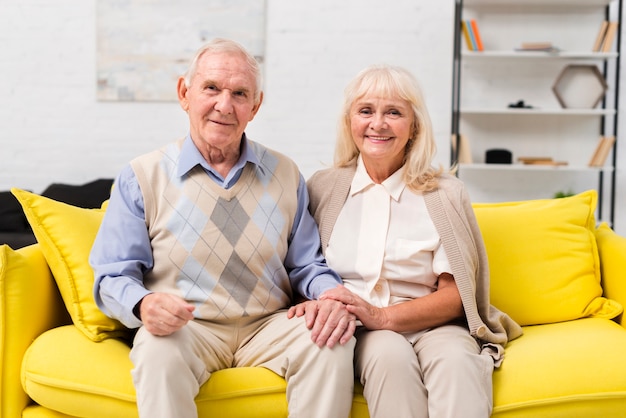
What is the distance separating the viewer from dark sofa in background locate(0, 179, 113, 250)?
344 cm

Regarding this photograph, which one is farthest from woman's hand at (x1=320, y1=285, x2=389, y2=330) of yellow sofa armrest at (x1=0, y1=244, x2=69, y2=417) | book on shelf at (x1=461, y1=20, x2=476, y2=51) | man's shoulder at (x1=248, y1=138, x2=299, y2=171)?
book on shelf at (x1=461, y1=20, x2=476, y2=51)

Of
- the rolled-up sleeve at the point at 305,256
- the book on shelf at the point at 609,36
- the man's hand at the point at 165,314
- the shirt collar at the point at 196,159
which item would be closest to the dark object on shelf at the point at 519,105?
the book on shelf at the point at 609,36

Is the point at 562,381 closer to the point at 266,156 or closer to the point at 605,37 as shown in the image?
the point at 266,156

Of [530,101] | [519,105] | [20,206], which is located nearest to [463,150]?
[519,105]

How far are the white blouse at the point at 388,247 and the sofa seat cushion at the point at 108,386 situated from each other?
1.31 ft

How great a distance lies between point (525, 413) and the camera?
172cm

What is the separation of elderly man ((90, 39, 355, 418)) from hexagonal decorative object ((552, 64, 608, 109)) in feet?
9.41

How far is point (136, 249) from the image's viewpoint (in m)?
1.82

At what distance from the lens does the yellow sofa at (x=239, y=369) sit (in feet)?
5.65

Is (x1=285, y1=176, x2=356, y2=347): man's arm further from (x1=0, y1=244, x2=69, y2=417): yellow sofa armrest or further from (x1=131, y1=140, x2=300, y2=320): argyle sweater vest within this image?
(x1=0, y1=244, x2=69, y2=417): yellow sofa armrest

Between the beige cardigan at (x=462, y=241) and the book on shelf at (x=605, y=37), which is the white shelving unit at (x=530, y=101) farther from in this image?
the beige cardigan at (x=462, y=241)

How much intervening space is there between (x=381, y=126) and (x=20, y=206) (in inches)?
95.1

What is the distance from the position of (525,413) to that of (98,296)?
1121 mm

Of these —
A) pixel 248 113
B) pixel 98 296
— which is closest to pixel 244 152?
pixel 248 113
